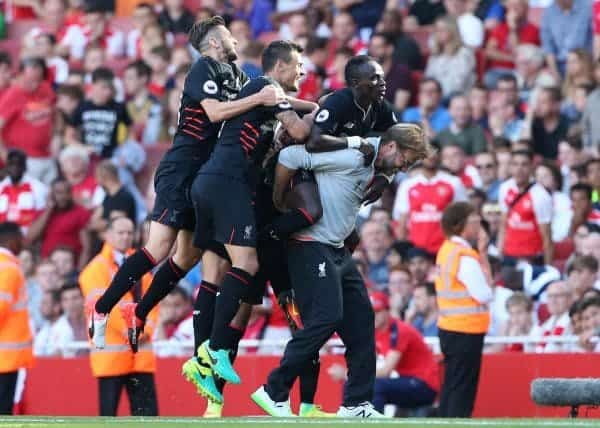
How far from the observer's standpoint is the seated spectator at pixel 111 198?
1927cm

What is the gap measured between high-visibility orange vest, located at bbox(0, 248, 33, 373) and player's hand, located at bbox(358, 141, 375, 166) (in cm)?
416

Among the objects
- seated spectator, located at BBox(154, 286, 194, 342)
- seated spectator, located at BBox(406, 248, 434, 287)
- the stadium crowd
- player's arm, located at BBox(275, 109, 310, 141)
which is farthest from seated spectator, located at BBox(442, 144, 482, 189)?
player's arm, located at BBox(275, 109, 310, 141)

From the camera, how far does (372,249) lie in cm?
1786

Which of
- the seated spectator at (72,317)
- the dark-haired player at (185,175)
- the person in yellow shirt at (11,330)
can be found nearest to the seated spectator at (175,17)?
the seated spectator at (72,317)

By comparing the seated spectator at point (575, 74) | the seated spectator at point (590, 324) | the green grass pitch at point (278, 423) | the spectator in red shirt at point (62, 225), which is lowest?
the green grass pitch at point (278, 423)

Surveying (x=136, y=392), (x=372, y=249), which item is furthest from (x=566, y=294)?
(x=136, y=392)

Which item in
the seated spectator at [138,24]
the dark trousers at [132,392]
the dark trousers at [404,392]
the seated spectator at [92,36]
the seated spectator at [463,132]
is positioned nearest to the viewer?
the dark trousers at [132,392]

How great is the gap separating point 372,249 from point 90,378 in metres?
3.12

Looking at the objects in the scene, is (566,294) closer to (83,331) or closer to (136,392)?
(136,392)

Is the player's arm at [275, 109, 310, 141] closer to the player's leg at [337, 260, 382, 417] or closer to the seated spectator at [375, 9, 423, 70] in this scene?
the player's leg at [337, 260, 382, 417]

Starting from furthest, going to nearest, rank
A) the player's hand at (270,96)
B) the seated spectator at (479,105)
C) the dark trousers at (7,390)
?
the seated spectator at (479,105)
the dark trousers at (7,390)
the player's hand at (270,96)

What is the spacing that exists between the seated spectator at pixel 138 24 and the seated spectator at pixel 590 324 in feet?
30.7

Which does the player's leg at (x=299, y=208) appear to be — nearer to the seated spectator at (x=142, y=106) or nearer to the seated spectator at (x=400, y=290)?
the seated spectator at (x=400, y=290)

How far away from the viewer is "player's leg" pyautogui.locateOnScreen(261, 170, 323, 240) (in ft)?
39.4
